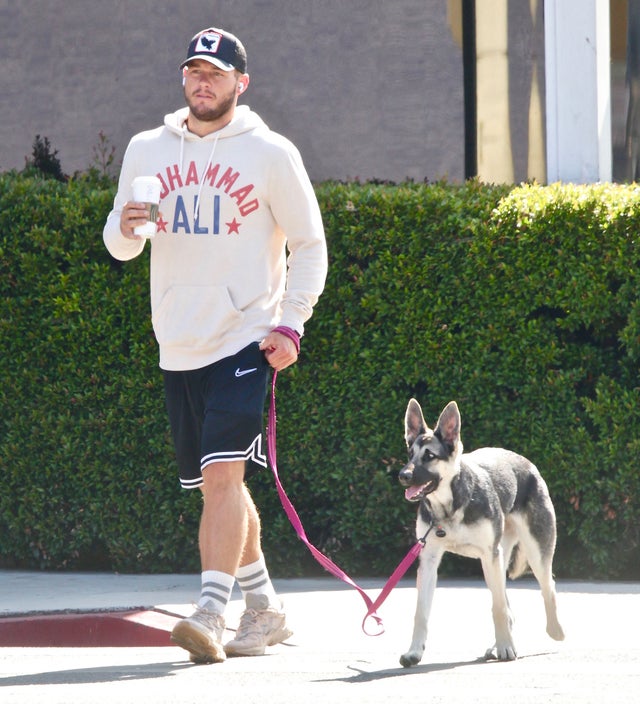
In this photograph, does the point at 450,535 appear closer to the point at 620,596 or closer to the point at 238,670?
the point at 238,670

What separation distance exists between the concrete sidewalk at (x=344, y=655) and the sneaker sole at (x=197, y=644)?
0.05 metres

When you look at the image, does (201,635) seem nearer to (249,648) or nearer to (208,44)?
(249,648)

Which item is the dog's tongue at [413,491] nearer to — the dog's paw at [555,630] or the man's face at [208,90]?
the dog's paw at [555,630]

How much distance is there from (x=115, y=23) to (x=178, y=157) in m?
4.77

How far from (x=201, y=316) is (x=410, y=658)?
1.65 m

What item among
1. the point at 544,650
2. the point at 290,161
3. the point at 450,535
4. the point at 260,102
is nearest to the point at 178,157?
the point at 290,161

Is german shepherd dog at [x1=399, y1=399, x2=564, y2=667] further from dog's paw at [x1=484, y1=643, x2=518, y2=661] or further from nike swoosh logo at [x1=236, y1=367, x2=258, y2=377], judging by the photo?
nike swoosh logo at [x1=236, y1=367, x2=258, y2=377]

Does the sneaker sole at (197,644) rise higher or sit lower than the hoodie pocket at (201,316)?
lower

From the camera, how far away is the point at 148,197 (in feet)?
18.2

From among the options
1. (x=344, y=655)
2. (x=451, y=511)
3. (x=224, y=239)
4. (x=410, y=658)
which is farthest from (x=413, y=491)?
(x=224, y=239)

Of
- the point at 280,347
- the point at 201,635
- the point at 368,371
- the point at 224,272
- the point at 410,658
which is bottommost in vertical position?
the point at 410,658

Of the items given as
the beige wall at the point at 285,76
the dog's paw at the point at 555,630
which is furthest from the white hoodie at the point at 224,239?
the beige wall at the point at 285,76

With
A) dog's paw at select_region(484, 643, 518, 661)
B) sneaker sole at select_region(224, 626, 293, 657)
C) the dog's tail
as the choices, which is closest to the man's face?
sneaker sole at select_region(224, 626, 293, 657)

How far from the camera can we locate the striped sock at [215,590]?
221 inches
